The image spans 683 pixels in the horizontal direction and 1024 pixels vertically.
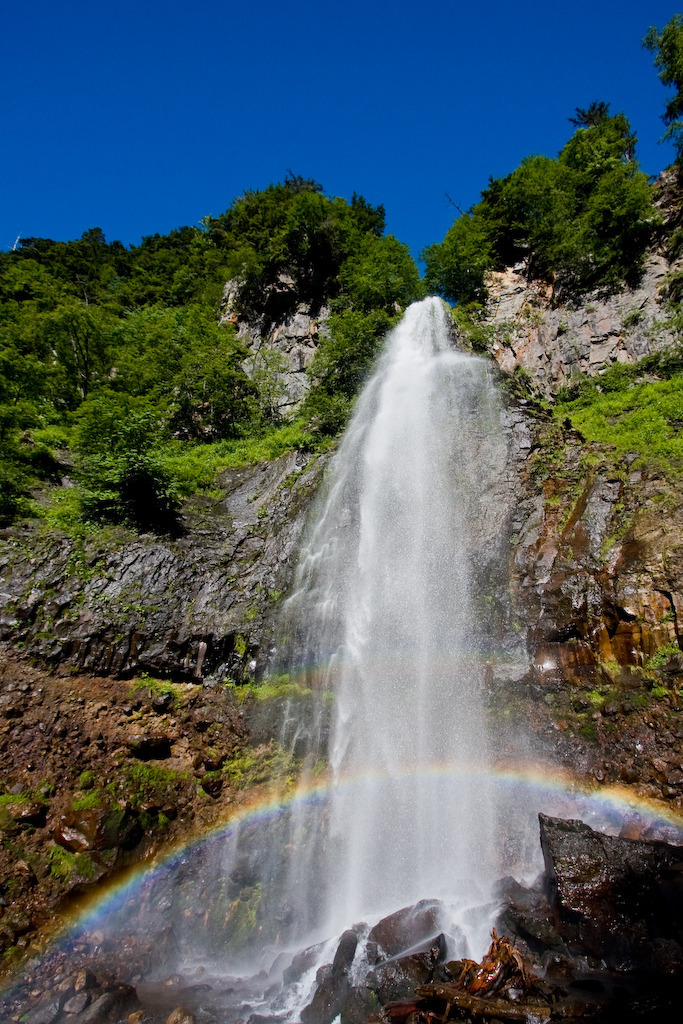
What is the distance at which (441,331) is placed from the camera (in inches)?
767

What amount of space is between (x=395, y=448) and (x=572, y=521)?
5393 mm

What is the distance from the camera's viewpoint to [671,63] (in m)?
18.8

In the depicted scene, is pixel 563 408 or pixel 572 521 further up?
pixel 563 408

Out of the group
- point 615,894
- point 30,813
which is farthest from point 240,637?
point 615,894

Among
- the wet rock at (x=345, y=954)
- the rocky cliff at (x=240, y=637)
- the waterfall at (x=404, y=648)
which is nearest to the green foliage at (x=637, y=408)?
the rocky cliff at (x=240, y=637)

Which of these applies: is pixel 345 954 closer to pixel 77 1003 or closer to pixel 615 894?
pixel 77 1003

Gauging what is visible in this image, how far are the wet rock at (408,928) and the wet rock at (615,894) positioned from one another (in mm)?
1372

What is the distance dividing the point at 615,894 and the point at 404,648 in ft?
15.4

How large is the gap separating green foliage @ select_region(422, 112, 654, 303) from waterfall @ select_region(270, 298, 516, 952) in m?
10.1

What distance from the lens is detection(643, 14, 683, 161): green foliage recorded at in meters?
18.4

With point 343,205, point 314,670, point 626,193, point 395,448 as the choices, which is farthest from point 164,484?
point 343,205

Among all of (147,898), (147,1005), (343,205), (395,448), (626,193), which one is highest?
(343,205)

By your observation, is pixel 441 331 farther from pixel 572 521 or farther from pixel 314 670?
pixel 314 670

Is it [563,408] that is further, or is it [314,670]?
[563,408]
